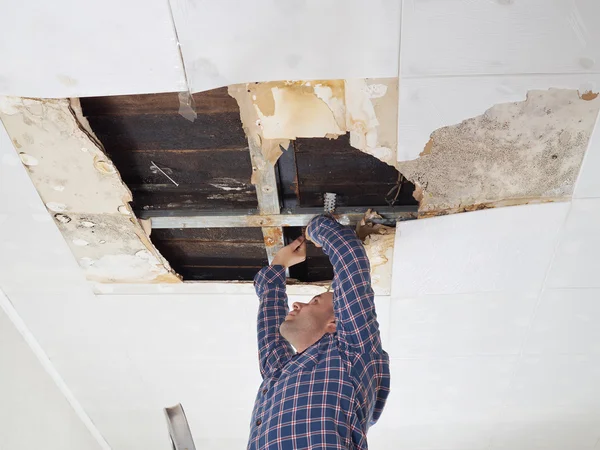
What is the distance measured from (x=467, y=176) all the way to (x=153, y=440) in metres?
2.71

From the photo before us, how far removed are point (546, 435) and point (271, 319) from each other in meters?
2.16

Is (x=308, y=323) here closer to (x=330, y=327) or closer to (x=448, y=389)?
(x=330, y=327)

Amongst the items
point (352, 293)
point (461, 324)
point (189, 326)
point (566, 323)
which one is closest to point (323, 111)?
point (352, 293)

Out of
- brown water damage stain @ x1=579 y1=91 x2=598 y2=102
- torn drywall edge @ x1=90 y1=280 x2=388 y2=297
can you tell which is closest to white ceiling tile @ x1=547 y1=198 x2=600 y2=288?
brown water damage stain @ x1=579 y1=91 x2=598 y2=102

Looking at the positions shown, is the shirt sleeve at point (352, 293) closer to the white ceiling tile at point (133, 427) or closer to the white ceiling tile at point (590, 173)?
the white ceiling tile at point (590, 173)

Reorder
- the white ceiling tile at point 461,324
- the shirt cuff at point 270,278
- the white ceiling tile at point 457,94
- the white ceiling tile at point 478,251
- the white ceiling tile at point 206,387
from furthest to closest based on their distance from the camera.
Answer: the white ceiling tile at point 206,387 → the white ceiling tile at point 461,324 → the shirt cuff at point 270,278 → the white ceiling tile at point 478,251 → the white ceiling tile at point 457,94

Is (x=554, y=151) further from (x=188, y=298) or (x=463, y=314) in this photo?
(x=188, y=298)

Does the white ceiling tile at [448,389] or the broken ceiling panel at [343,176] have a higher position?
the broken ceiling panel at [343,176]

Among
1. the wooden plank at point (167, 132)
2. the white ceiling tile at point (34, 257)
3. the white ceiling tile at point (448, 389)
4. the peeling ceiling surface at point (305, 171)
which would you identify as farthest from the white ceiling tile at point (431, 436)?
the wooden plank at point (167, 132)

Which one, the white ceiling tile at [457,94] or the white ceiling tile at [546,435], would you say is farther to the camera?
the white ceiling tile at [546,435]

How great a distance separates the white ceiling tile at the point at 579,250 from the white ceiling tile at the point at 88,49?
1326 mm

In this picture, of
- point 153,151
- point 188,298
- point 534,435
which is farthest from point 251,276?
point 534,435

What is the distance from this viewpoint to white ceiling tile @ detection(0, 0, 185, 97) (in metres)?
1.24

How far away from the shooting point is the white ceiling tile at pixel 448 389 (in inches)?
93.3
